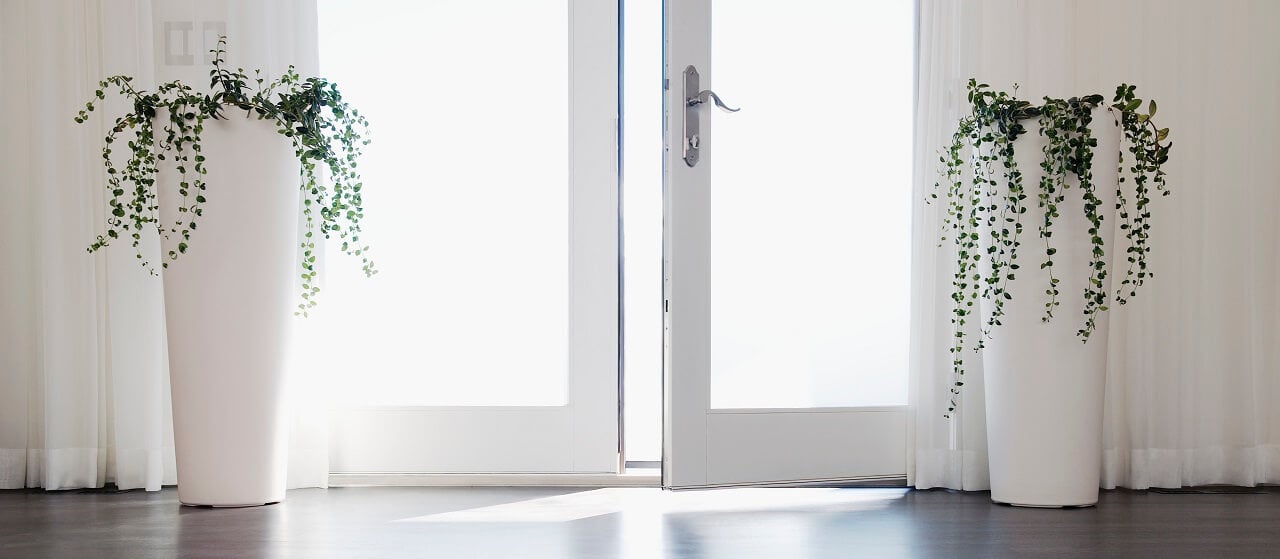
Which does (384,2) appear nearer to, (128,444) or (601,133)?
(601,133)

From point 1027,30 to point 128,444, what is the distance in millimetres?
2606

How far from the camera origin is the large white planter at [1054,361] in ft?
7.37

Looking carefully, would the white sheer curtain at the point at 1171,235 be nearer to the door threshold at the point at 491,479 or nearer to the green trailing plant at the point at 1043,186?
the green trailing plant at the point at 1043,186

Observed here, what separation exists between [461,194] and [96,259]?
97 cm

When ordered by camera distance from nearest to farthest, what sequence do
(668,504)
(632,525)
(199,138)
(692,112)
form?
(632,525) → (199,138) → (668,504) → (692,112)

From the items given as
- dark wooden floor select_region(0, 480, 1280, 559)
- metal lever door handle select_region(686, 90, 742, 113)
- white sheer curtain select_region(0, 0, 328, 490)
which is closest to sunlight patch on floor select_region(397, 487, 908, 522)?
dark wooden floor select_region(0, 480, 1280, 559)

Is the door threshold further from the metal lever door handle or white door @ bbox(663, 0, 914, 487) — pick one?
the metal lever door handle

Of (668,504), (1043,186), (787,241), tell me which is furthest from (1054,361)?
(668,504)

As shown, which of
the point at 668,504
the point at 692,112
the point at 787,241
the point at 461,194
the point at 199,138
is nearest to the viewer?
the point at 199,138

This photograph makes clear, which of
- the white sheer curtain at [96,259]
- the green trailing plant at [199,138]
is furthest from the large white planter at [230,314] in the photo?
the white sheer curtain at [96,259]

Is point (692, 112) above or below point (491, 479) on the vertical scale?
above

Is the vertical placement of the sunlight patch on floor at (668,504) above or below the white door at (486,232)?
below

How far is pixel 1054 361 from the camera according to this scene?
7.39 ft

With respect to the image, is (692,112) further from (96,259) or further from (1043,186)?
(96,259)
